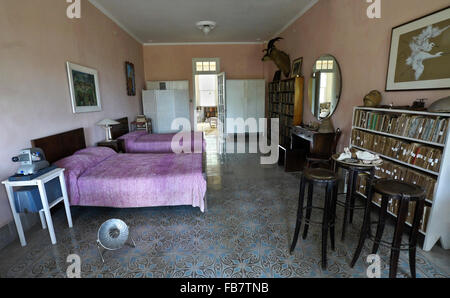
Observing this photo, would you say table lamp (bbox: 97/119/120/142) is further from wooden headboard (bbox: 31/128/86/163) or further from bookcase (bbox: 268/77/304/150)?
bookcase (bbox: 268/77/304/150)

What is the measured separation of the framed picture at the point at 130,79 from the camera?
574cm

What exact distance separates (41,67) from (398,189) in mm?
3851

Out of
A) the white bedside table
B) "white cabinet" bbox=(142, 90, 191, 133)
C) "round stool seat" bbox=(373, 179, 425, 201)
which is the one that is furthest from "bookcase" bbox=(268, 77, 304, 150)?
the white bedside table

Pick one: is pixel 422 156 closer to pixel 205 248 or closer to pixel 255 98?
pixel 205 248

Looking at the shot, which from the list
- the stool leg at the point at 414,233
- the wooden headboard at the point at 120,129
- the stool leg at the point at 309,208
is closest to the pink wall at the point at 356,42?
the stool leg at the point at 414,233

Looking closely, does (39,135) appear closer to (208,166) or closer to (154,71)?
(208,166)

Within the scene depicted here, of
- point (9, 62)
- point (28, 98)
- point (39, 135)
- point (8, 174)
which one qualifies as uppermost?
point (9, 62)

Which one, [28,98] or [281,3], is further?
[281,3]

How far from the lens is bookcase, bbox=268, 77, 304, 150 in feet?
15.8

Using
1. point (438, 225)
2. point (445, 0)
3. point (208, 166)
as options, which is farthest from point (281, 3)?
point (438, 225)

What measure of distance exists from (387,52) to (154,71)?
6.34 m

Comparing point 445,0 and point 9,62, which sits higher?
point 445,0

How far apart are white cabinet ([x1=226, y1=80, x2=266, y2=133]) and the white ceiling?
1420mm

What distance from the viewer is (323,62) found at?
13.3 feet
